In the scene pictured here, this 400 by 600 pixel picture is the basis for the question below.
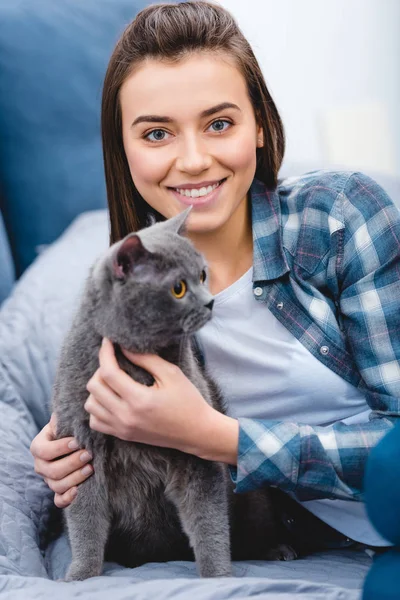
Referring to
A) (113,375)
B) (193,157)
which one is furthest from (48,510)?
(193,157)

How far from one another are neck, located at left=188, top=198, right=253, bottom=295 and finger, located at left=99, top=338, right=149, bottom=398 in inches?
14.8

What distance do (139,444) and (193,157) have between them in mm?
492

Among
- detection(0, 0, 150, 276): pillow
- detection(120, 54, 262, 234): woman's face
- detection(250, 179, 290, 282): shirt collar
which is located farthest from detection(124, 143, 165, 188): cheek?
detection(0, 0, 150, 276): pillow

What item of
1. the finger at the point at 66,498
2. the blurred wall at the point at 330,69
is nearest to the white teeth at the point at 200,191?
the finger at the point at 66,498

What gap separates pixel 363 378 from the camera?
1.31 meters

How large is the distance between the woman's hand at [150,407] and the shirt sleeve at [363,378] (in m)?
0.09

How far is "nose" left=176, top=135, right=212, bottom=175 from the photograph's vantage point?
49.2 inches

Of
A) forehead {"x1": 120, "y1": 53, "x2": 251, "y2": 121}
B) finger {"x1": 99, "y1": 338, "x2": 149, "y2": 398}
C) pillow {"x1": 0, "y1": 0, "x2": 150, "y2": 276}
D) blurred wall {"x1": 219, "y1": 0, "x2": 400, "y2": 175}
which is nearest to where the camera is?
finger {"x1": 99, "y1": 338, "x2": 149, "y2": 398}

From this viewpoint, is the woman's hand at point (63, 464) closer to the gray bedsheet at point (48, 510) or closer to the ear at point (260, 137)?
the gray bedsheet at point (48, 510)

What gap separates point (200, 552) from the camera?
115 centimetres

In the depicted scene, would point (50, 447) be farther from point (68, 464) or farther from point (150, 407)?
point (150, 407)

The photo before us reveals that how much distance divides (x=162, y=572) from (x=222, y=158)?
710mm

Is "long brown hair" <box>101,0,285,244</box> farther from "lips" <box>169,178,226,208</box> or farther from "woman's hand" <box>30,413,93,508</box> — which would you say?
"woman's hand" <box>30,413,93,508</box>

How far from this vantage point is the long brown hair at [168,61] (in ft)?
4.28
